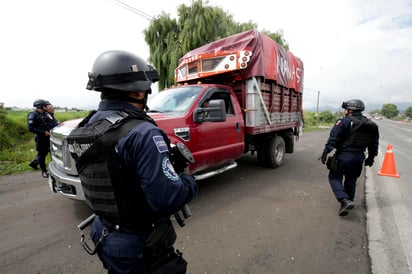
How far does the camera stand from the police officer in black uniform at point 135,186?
1100 millimetres

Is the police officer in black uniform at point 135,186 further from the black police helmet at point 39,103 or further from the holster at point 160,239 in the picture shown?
the black police helmet at point 39,103

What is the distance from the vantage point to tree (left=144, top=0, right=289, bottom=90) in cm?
1530

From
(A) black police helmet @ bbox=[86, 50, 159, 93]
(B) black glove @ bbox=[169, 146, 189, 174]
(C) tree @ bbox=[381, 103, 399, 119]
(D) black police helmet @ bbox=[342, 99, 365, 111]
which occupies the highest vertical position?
(A) black police helmet @ bbox=[86, 50, 159, 93]

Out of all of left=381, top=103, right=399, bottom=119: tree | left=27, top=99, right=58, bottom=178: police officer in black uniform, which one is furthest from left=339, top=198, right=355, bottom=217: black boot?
left=381, top=103, right=399, bottom=119: tree

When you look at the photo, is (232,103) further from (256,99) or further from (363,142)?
(363,142)

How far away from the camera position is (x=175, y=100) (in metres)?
4.27

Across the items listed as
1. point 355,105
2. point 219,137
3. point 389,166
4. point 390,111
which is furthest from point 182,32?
point 390,111

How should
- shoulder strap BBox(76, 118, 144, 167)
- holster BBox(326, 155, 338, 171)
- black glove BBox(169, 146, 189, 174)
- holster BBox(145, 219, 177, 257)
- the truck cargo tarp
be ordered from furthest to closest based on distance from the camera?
1. the truck cargo tarp
2. holster BBox(326, 155, 338, 171)
3. black glove BBox(169, 146, 189, 174)
4. holster BBox(145, 219, 177, 257)
5. shoulder strap BBox(76, 118, 144, 167)

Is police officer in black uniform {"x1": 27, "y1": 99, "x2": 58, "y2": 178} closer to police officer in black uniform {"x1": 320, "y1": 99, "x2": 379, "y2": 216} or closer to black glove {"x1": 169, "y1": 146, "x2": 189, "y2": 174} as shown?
black glove {"x1": 169, "y1": 146, "x2": 189, "y2": 174}

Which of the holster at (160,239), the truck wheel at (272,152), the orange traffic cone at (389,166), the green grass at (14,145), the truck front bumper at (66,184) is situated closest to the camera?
the holster at (160,239)

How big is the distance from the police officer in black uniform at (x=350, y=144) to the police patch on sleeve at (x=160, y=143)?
10.4ft

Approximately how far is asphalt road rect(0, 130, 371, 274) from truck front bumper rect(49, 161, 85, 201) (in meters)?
0.49

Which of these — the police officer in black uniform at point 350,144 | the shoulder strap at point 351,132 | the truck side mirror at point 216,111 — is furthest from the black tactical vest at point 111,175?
the shoulder strap at point 351,132

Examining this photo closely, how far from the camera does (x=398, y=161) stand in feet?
23.8
